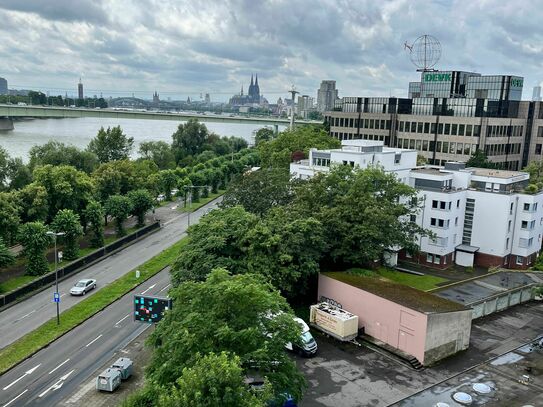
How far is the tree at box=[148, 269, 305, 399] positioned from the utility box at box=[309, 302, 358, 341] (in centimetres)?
1151

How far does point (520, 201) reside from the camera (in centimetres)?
5141

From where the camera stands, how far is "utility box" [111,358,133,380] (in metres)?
27.9

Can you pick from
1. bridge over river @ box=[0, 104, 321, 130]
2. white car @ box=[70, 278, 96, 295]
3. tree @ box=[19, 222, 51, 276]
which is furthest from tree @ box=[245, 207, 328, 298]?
bridge over river @ box=[0, 104, 321, 130]

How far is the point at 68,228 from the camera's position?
4822cm

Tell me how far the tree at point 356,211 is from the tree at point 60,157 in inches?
1772

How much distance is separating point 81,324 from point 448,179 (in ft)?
126

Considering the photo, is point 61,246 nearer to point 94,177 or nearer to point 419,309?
point 94,177

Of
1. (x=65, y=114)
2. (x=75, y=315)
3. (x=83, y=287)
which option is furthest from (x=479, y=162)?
(x=65, y=114)

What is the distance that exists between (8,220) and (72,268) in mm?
8038

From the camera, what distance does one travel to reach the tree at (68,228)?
1893 inches

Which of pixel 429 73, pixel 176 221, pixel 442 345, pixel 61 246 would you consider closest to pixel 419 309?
pixel 442 345

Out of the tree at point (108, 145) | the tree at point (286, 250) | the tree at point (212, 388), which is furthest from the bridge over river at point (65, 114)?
the tree at point (212, 388)

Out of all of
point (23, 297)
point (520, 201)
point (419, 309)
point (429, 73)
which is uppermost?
point (429, 73)

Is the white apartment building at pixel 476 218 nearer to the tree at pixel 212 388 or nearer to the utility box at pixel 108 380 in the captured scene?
the utility box at pixel 108 380
